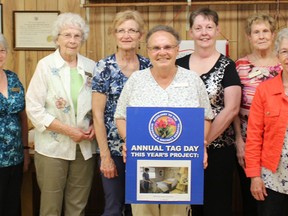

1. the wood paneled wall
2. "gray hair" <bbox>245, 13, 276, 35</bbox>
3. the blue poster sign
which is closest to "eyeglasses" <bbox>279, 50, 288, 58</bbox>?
the blue poster sign

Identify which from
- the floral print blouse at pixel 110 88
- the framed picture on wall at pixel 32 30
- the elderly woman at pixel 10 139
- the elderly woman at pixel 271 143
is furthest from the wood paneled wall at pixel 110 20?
the elderly woman at pixel 271 143

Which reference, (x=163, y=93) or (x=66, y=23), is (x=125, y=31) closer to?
(x=66, y=23)

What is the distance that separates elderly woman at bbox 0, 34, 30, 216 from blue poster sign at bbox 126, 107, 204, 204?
2.88 feet

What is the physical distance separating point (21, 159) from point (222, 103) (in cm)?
129

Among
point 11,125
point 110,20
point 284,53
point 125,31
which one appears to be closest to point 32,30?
point 110,20

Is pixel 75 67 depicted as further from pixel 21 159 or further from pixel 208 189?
pixel 208 189

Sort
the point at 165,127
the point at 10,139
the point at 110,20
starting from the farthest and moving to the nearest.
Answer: the point at 110,20
the point at 10,139
the point at 165,127

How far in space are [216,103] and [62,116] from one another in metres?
0.91

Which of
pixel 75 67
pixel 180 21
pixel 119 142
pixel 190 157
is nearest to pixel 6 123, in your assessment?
pixel 75 67

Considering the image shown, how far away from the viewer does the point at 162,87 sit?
6.42 feet

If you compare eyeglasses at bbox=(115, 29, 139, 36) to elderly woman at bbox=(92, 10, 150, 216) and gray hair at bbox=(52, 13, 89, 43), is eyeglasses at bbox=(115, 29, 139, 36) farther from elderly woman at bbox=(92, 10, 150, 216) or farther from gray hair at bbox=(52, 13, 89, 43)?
gray hair at bbox=(52, 13, 89, 43)

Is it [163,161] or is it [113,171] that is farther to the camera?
[113,171]

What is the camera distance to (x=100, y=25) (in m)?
3.28

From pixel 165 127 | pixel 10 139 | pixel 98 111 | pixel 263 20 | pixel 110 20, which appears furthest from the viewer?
pixel 110 20
